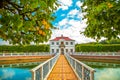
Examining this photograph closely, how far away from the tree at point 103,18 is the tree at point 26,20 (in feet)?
7.05

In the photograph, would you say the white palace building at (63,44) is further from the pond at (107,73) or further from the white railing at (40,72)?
the white railing at (40,72)

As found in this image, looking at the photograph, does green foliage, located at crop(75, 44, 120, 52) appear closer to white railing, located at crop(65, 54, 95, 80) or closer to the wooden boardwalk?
the wooden boardwalk

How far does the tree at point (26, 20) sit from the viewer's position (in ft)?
37.4

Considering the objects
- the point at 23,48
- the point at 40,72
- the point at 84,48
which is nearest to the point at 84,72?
the point at 40,72

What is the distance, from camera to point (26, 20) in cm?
1270

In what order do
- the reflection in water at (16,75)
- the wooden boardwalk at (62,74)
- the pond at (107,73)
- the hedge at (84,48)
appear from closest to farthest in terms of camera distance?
the wooden boardwalk at (62,74) < the pond at (107,73) < the reflection in water at (16,75) < the hedge at (84,48)

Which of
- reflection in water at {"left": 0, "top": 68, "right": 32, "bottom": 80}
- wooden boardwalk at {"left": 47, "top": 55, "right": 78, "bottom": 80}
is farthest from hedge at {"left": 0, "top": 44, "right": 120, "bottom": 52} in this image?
wooden boardwalk at {"left": 47, "top": 55, "right": 78, "bottom": 80}

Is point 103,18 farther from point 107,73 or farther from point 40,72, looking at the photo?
point 107,73

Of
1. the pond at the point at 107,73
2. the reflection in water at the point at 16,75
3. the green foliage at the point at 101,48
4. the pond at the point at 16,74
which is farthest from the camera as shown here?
the green foliage at the point at 101,48

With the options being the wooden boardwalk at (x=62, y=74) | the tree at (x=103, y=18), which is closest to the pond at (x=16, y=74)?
the wooden boardwalk at (x=62, y=74)

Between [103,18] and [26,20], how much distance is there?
15.6ft

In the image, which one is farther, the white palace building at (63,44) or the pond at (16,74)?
the white palace building at (63,44)

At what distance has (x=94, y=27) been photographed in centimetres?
1262

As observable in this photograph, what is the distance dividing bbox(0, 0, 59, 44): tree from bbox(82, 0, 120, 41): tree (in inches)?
84.6
